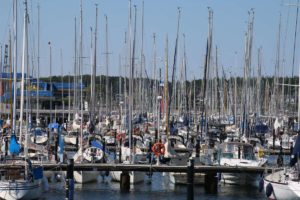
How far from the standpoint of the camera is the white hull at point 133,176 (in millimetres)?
49516

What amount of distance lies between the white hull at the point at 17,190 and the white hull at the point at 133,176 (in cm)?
1037

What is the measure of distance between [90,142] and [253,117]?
2600cm

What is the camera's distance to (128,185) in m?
48.3

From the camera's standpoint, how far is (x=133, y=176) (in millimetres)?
49625

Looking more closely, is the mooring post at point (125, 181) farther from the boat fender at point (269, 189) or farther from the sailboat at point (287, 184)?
the boat fender at point (269, 189)

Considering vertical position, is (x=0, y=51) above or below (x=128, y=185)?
above

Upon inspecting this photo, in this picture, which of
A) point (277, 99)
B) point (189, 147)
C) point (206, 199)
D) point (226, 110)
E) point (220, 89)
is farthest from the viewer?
point (226, 110)

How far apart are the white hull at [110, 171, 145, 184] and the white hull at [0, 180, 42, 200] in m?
10.4

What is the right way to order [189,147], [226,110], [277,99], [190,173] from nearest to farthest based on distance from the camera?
[190,173], [189,147], [277,99], [226,110]

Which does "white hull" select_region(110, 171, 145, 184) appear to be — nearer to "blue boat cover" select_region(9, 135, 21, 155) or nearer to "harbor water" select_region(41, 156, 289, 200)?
"harbor water" select_region(41, 156, 289, 200)

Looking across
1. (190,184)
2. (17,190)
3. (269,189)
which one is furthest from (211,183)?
(17,190)

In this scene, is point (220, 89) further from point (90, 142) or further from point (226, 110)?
point (90, 142)

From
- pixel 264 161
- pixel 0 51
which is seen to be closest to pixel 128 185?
pixel 264 161

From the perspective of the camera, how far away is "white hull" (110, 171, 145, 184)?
49516mm
